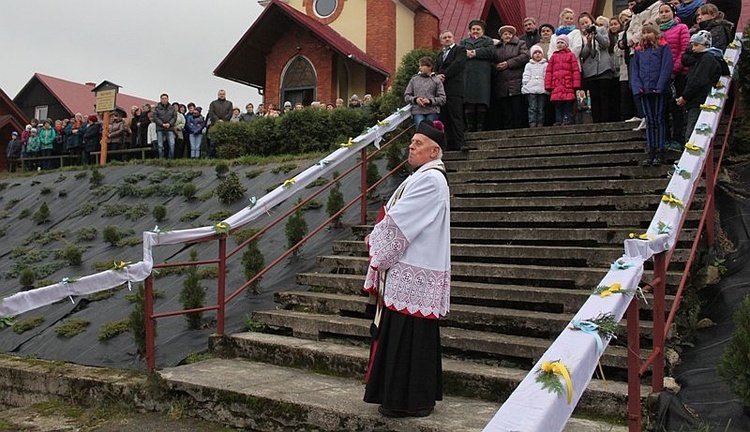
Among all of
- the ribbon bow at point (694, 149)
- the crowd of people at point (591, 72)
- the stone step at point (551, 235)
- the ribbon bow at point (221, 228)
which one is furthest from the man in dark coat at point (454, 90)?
the ribbon bow at point (221, 228)

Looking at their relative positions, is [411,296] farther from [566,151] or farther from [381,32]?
[381,32]

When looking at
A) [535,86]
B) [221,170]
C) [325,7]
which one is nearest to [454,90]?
[535,86]

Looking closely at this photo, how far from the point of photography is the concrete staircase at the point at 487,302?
4176mm

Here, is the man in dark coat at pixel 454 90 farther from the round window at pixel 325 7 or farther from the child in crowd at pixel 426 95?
the round window at pixel 325 7

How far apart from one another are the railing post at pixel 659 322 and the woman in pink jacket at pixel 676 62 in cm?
351

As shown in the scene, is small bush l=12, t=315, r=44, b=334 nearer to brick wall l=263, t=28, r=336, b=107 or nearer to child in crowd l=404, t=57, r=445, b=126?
child in crowd l=404, t=57, r=445, b=126

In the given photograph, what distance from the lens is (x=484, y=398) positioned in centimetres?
427

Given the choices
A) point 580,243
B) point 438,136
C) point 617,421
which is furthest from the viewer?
point 580,243

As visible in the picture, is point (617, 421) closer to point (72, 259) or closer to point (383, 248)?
point (383, 248)

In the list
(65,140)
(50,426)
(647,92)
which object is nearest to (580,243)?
(647,92)

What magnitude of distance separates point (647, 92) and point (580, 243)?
1.88 m

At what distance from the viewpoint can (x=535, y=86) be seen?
341 inches

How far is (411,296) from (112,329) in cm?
393

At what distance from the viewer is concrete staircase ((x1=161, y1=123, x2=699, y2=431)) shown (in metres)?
4.18
